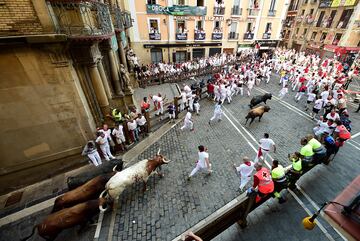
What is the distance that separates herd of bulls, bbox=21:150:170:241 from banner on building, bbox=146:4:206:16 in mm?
21491

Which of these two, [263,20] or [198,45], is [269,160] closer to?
[198,45]

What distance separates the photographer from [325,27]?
29.2 meters

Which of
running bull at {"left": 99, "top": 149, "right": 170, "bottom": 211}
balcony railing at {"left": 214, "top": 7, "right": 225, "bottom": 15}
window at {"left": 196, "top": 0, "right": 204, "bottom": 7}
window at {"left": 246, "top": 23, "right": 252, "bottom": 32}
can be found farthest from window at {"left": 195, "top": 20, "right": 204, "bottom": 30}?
running bull at {"left": 99, "top": 149, "right": 170, "bottom": 211}

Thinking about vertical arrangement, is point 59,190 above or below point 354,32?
below

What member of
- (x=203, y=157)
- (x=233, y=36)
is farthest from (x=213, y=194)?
(x=233, y=36)

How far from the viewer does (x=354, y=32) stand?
25328 millimetres

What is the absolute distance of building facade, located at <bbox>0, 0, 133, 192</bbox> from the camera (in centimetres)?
640

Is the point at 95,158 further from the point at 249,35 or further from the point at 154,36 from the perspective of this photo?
the point at 249,35

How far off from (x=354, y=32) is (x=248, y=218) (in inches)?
1314

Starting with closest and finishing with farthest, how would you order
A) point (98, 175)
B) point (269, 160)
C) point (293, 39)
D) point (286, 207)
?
point (286, 207) < point (98, 175) < point (269, 160) < point (293, 39)

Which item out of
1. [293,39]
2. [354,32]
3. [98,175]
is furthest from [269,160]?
[293,39]

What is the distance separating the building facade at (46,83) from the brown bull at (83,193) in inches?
109

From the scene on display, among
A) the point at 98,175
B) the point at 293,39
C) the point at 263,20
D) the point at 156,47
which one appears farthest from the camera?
the point at 293,39

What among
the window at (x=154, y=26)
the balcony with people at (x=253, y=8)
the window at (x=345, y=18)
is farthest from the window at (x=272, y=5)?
the window at (x=154, y=26)
